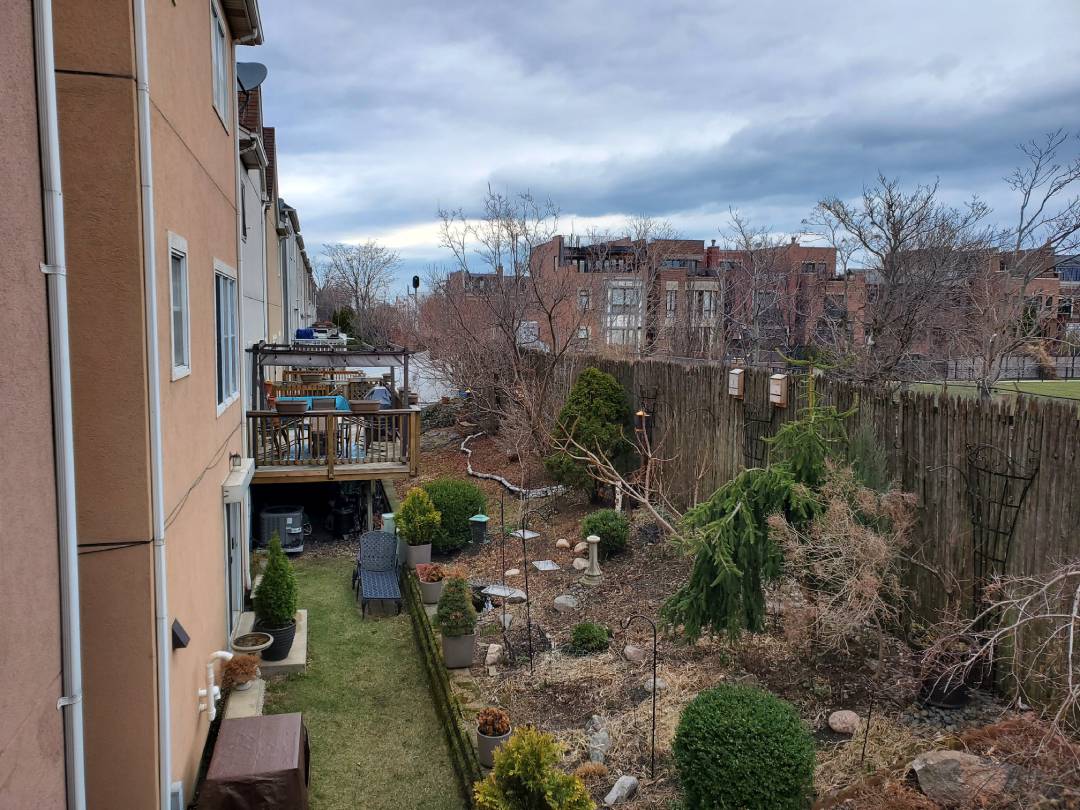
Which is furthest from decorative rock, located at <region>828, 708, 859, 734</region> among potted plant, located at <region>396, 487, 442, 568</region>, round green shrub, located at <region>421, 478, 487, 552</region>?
round green shrub, located at <region>421, 478, 487, 552</region>

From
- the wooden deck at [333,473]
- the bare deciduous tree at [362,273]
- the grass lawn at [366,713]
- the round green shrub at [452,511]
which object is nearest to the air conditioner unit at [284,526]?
the wooden deck at [333,473]

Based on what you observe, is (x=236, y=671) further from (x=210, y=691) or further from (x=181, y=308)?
(x=181, y=308)

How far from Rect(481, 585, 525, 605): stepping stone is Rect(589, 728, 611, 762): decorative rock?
140 inches

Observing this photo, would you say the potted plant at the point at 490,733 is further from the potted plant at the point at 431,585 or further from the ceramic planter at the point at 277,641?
the potted plant at the point at 431,585

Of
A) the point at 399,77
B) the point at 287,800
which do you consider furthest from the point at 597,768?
the point at 399,77

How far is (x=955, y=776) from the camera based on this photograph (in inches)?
180

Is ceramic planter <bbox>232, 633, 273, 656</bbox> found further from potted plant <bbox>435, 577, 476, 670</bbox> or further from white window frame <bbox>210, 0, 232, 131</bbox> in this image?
white window frame <bbox>210, 0, 232, 131</bbox>

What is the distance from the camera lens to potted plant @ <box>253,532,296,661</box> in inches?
335

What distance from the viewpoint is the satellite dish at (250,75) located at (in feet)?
52.2

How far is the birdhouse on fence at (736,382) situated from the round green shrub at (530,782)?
5.97 meters

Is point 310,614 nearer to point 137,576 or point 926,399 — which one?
point 137,576

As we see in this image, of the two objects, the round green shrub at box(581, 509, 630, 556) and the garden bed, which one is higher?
the round green shrub at box(581, 509, 630, 556)

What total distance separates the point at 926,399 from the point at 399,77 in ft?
28.1

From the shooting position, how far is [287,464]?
12.8m
